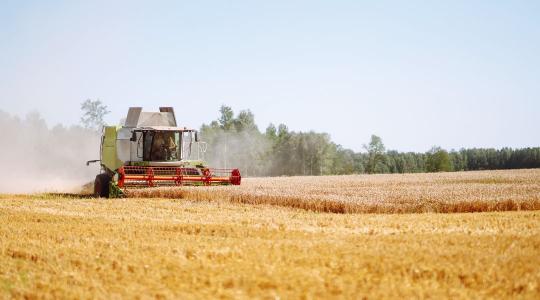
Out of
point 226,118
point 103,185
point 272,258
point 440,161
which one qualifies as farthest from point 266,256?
point 440,161

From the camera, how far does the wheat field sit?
6023 mm

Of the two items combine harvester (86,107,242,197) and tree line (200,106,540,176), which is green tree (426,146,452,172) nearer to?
tree line (200,106,540,176)

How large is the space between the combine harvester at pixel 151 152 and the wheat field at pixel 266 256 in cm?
767

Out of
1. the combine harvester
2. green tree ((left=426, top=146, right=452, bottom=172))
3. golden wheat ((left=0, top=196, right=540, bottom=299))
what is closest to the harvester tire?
Result: the combine harvester

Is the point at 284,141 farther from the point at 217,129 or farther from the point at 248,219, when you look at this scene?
the point at 248,219

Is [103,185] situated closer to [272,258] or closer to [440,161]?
[272,258]

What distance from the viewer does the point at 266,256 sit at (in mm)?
7516

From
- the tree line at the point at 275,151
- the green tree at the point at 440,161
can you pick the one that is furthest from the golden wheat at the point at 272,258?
the green tree at the point at 440,161

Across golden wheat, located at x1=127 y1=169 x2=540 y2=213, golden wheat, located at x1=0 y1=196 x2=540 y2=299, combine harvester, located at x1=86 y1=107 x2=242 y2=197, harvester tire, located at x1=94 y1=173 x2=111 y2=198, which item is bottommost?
golden wheat, located at x1=0 y1=196 x2=540 y2=299

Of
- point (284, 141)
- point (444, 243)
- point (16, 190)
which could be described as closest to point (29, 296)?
point (444, 243)

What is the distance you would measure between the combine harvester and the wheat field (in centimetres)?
767

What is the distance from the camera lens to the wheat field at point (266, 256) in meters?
6.02

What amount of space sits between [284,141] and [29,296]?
275 ft

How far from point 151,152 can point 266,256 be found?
51.8 ft
